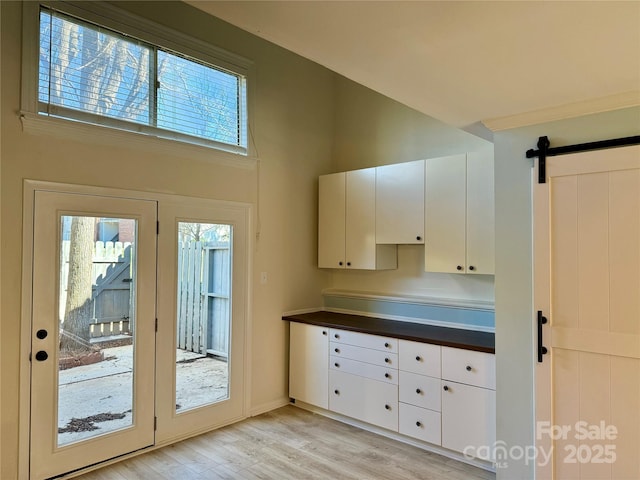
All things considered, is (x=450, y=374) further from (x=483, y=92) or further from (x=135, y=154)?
(x=135, y=154)

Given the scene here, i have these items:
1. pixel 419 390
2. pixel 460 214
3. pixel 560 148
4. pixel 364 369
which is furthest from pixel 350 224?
pixel 560 148

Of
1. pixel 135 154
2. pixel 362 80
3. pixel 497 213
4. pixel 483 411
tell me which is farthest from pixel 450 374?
pixel 135 154

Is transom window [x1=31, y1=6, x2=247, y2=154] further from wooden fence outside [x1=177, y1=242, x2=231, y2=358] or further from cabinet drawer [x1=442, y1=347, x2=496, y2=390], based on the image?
cabinet drawer [x1=442, y1=347, x2=496, y2=390]

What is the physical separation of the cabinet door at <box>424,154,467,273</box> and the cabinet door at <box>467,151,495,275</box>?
5cm

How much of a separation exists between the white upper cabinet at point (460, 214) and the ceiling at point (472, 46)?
850 mm

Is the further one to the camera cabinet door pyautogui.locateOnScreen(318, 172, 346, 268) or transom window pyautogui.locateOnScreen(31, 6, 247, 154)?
cabinet door pyautogui.locateOnScreen(318, 172, 346, 268)

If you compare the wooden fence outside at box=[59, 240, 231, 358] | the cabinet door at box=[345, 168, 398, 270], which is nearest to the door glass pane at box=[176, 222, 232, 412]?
the wooden fence outside at box=[59, 240, 231, 358]

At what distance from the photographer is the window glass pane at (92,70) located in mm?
2777

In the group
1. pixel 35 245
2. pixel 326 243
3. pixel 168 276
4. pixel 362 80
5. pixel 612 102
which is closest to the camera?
pixel 362 80

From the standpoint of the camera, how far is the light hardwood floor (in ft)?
9.48

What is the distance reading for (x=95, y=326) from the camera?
2984mm

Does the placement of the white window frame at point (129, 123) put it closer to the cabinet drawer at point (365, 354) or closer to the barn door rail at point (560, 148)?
the cabinet drawer at point (365, 354)

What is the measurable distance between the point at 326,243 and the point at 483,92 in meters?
2.41

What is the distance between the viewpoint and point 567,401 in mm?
2387
